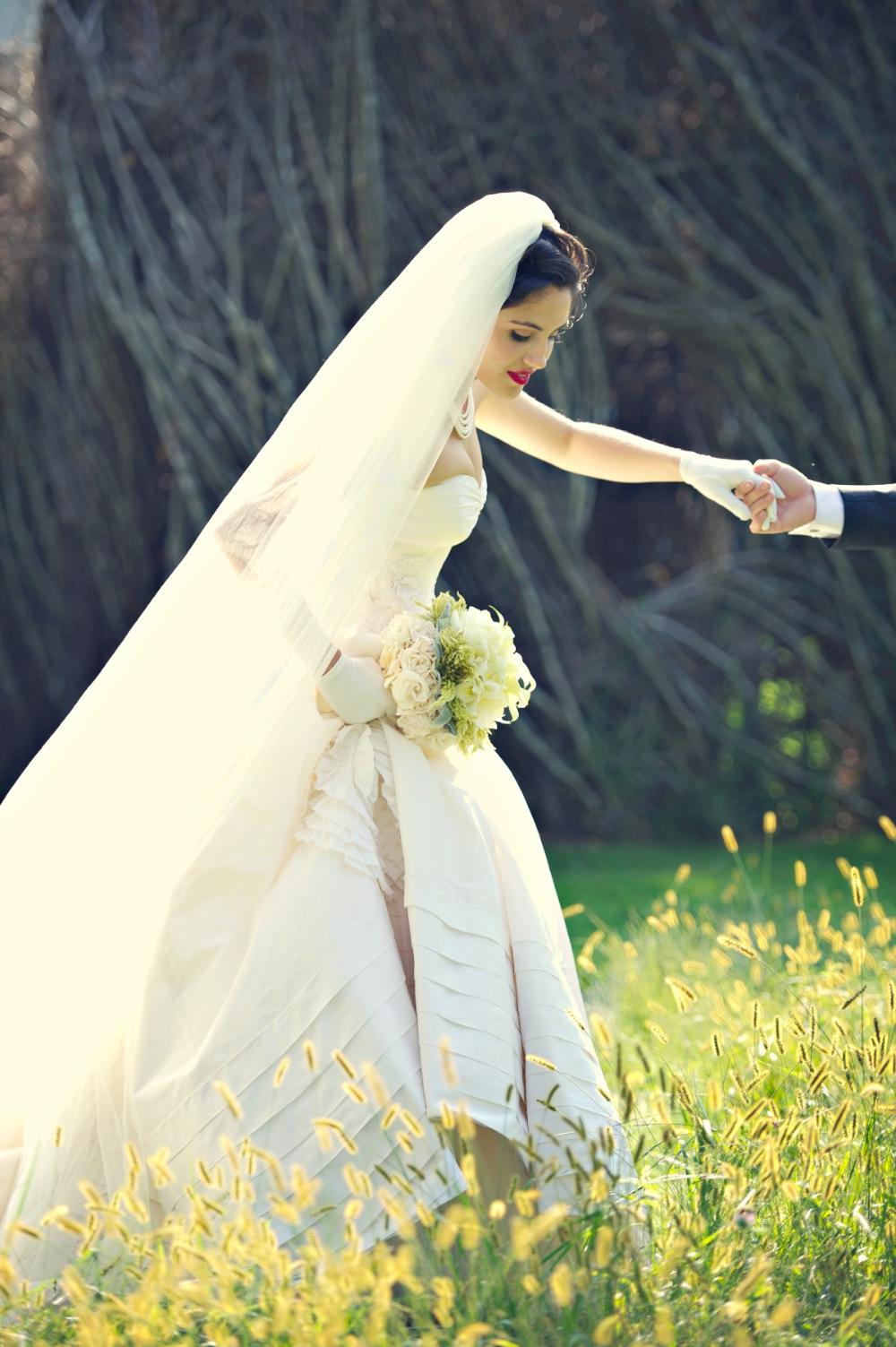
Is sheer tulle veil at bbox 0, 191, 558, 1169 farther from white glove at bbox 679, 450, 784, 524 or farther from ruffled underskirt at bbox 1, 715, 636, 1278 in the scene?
white glove at bbox 679, 450, 784, 524

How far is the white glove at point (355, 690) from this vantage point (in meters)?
2.53

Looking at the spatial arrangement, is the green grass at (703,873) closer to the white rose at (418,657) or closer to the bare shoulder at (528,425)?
the bare shoulder at (528,425)

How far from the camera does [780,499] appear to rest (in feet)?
10.2

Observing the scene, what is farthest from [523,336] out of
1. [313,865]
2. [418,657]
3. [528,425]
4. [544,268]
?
[313,865]

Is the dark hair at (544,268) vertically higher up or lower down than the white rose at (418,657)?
higher up

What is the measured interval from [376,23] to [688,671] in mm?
3009

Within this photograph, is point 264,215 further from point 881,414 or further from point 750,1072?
point 750,1072

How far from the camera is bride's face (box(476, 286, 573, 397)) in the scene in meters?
2.74

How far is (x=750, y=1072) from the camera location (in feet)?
8.67

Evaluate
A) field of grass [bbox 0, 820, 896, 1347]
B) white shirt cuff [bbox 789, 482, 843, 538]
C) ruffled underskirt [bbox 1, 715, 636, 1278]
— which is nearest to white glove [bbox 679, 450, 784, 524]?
white shirt cuff [bbox 789, 482, 843, 538]

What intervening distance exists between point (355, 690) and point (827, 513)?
1.20 metres

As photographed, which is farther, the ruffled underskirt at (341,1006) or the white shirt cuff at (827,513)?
the white shirt cuff at (827,513)

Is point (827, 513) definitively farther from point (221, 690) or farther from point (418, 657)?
point (221, 690)

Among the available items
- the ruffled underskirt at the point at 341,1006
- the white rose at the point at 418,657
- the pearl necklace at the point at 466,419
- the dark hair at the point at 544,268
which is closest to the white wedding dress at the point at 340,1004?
the ruffled underskirt at the point at 341,1006
